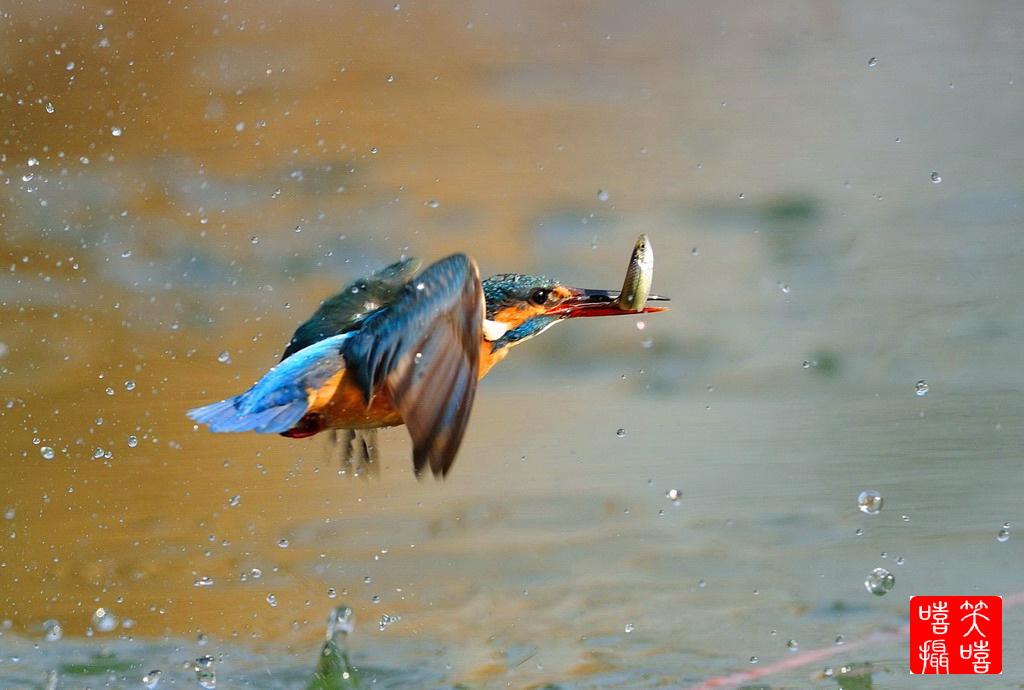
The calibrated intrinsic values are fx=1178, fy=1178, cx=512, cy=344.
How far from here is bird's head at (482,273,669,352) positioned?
6.43ft

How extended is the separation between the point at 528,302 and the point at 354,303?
29 cm

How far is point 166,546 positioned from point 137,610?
7.2 inches

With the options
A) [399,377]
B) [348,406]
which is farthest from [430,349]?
[348,406]

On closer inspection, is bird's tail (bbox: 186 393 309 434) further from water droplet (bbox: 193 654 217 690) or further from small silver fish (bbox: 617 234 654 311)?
water droplet (bbox: 193 654 217 690)

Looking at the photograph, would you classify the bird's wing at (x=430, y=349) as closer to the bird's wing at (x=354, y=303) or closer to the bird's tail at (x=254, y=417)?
the bird's tail at (x=254, y=417)

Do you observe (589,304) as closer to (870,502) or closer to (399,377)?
(399,377)

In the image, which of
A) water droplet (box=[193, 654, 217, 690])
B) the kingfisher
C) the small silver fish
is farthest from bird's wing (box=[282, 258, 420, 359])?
water droplet (box=[193, 654, 217, 690])

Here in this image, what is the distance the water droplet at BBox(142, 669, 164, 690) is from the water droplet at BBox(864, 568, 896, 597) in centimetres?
144

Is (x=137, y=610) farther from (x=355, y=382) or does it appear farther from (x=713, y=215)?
(x=713, y=215)

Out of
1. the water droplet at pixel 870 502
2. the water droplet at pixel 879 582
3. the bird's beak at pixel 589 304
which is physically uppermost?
the bird's beak at pixel 589 304

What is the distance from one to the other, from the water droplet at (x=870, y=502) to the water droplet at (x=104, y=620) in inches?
64.8

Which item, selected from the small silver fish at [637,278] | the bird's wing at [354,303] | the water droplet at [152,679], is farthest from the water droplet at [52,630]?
the small silver fish at [637,278]

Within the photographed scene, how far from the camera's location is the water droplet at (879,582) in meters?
2.47

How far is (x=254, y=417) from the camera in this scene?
1.64 meters
